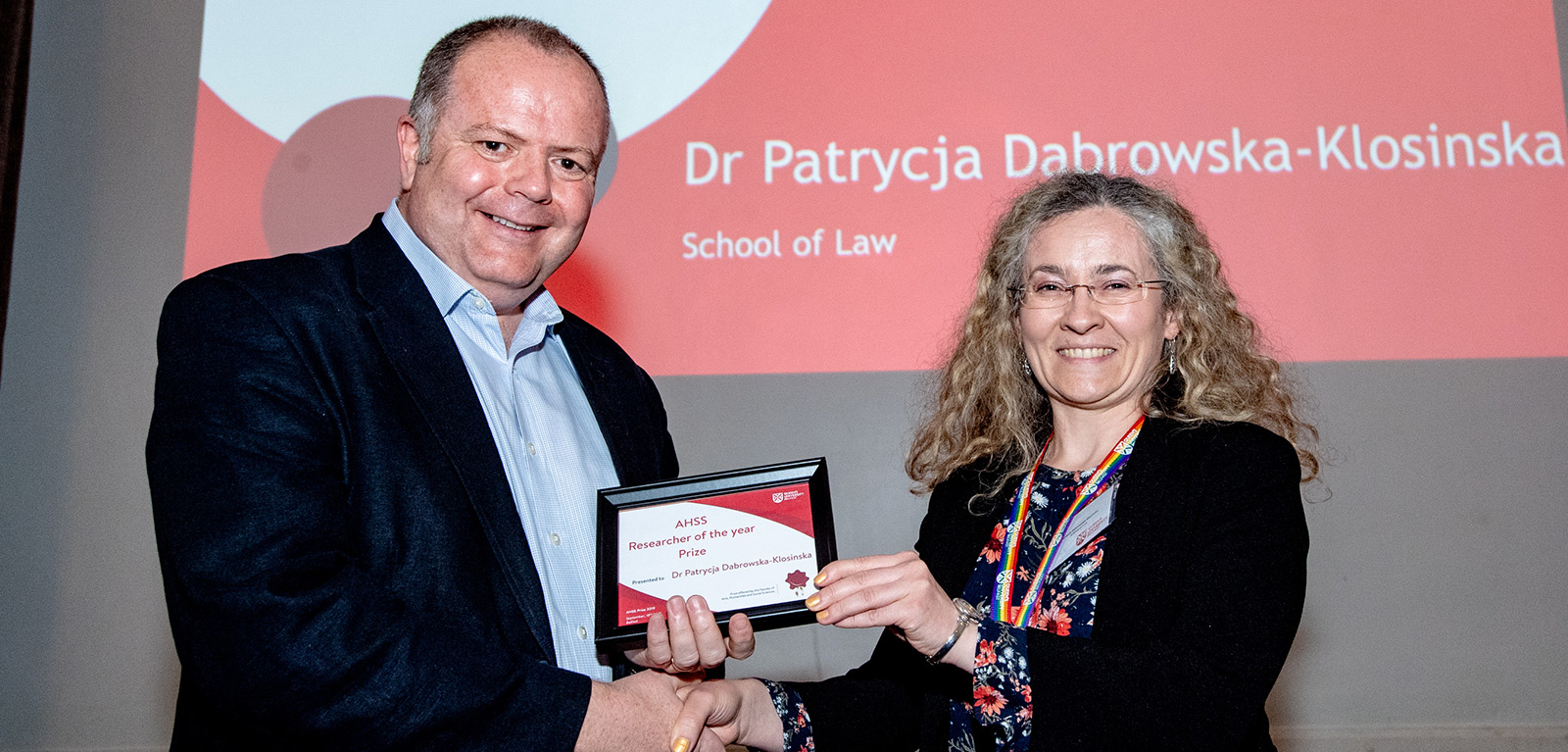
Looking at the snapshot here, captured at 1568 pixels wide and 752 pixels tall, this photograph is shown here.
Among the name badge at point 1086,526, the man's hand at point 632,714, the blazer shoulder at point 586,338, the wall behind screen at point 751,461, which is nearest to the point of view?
the man's hand at point 632,714

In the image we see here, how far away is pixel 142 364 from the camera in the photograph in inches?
Result: 146

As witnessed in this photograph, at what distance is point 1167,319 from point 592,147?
45.7 inches

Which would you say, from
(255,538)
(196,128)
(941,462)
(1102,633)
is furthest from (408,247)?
(196,128)

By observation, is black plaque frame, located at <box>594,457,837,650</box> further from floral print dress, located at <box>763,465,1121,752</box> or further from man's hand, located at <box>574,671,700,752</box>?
floral print dress, located at <box>763,465,1121,752</box>

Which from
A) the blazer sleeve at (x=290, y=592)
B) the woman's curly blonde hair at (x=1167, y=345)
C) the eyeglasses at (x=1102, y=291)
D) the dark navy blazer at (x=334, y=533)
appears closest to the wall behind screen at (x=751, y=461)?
the woman's curly blonde hair at (x=1167, y=345)

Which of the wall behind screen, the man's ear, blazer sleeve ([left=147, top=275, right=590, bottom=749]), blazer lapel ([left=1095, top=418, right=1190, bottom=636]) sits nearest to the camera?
blazer sleeve ([left=147, top=275, right=590, bottom=749])

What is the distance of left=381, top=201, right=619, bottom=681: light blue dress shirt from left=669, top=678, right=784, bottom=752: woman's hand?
19cm

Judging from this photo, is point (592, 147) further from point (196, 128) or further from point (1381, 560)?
point (1381, 560)

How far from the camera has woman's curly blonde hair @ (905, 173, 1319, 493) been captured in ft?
6.86

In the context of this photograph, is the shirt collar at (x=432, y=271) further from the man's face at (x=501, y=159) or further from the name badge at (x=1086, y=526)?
the name badge at (x=1086, y=526)

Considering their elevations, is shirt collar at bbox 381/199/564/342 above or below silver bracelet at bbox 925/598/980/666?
above

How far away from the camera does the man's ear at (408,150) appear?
202 centimetres

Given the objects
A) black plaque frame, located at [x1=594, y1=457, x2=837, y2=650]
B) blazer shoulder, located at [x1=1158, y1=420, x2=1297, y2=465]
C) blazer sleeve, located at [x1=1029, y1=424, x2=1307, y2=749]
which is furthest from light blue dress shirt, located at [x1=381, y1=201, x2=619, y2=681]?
blazer shoulder, located at [x1=1158, y1=420, x2=1297, y2=465]

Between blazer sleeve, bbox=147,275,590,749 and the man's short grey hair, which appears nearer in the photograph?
blazer sleeve, bbox=147,275,590,749
